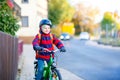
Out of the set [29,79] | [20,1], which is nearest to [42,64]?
[29,79]

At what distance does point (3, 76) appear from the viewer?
8922 millimetres

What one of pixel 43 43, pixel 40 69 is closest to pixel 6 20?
pixel 43 43

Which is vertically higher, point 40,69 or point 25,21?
point 25,21

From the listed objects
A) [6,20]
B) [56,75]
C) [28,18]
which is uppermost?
[28,18]

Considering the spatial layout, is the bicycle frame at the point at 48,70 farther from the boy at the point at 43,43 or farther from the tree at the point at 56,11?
the tree at the point at 56,11

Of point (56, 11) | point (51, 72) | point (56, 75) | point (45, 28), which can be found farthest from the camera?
point (56, 11)

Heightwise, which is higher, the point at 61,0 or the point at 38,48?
the point at 61,0

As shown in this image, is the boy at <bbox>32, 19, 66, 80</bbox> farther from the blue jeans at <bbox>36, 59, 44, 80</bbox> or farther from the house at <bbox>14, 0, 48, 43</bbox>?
the house at <bbox>14, 0, 48, 43</bbox>

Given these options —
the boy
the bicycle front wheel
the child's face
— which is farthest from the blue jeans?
the child's face

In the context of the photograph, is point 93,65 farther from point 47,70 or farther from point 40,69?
point 47,70

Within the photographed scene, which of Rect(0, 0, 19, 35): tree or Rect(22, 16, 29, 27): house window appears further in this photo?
Rect(22, 16, 29, 27): house window

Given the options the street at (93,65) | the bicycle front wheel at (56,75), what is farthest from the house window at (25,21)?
the bicycle front wheel at (56,75)

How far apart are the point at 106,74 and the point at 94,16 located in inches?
5196

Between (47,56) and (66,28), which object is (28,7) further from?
(47,56)
